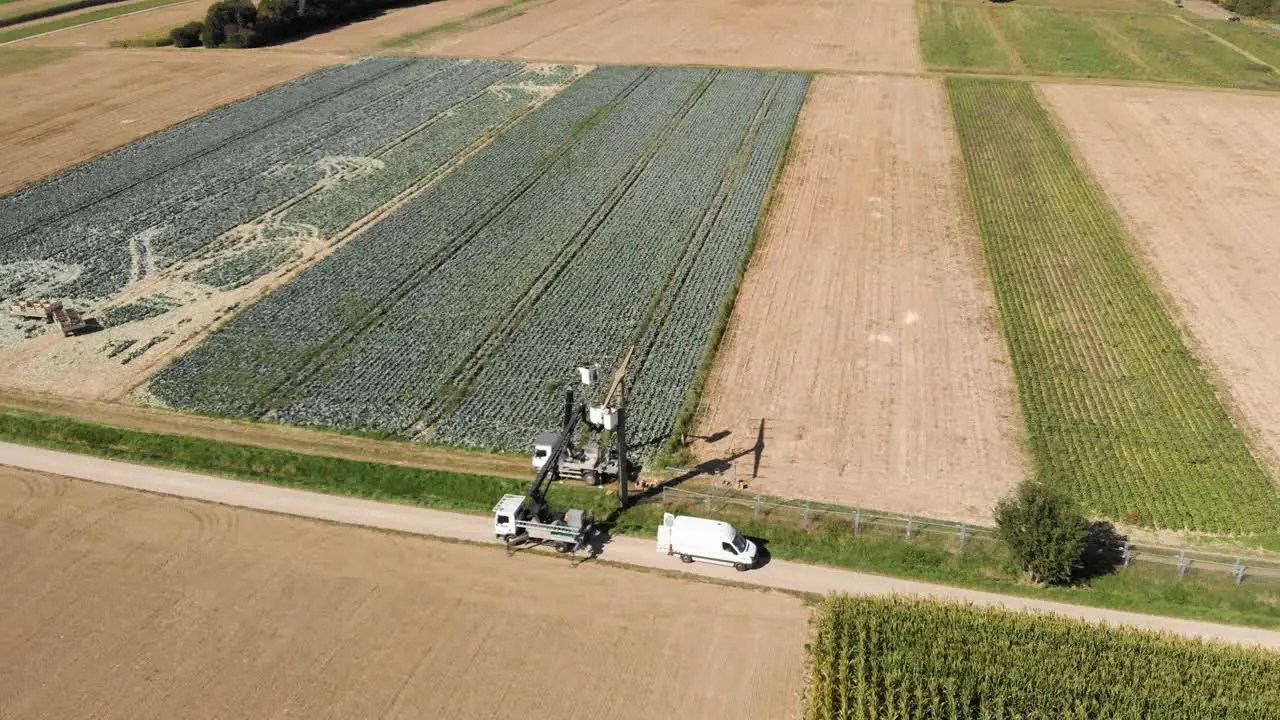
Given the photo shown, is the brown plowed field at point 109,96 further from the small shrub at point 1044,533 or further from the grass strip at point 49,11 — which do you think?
the small shrub at point 1044,533

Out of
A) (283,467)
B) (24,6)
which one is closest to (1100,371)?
(283,467)

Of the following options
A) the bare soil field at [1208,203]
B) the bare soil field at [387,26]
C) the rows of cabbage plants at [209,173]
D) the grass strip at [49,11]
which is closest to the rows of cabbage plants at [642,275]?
the rows of cabbage plants at [209,173]

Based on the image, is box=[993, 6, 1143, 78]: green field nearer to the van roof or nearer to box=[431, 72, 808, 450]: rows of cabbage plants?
box=[431, 72, 808, 450]: rows of cabbage plants

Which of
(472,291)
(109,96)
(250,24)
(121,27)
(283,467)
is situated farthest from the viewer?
(121,27)

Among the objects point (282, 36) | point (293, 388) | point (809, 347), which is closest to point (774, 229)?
point (809, 347)

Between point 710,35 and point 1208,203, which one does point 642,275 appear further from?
A: point 710,35

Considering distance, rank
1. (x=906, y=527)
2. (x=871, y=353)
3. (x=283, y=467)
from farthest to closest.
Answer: (x=871, y=353) < (x=283, y=467) < (x=906, y=527)

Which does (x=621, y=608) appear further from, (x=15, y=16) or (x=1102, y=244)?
(x=15, y=16)
